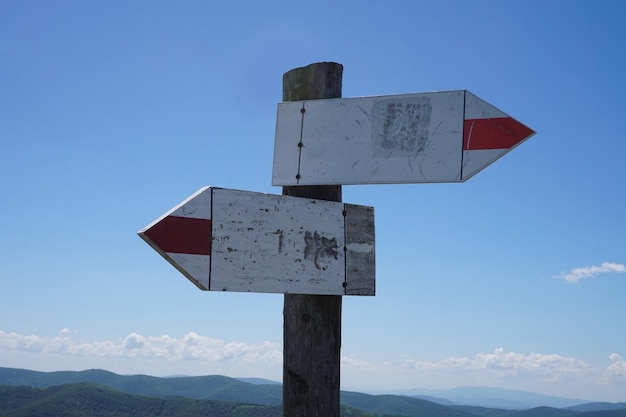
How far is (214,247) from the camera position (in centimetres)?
354

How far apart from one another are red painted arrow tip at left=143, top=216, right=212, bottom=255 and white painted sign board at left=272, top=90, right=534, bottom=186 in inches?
35.8

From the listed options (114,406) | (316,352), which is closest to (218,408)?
(114,406)

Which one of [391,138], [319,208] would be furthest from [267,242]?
[391,138]

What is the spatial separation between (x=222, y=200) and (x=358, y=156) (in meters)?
1.03

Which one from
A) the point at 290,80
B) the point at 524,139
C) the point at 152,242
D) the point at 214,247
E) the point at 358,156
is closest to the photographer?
the point at 152,242

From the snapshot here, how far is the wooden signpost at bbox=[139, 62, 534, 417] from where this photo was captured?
140 inches

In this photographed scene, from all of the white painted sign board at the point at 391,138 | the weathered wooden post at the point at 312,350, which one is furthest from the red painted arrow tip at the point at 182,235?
the weathered wooden post at the point at 312,350

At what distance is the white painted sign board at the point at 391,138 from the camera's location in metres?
3.89

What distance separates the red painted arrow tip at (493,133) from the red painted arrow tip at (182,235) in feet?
5.85

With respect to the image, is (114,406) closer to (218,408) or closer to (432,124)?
(218,408)

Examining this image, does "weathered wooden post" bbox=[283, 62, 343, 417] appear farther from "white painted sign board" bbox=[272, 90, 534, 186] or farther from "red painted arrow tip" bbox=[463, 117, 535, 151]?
"red painted arrow tip" bbox=[463, 117, 535, 151]

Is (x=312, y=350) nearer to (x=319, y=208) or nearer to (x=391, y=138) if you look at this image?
(x=319, y=208)

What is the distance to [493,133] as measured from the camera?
3.88 m

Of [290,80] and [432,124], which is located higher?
[290,80]
